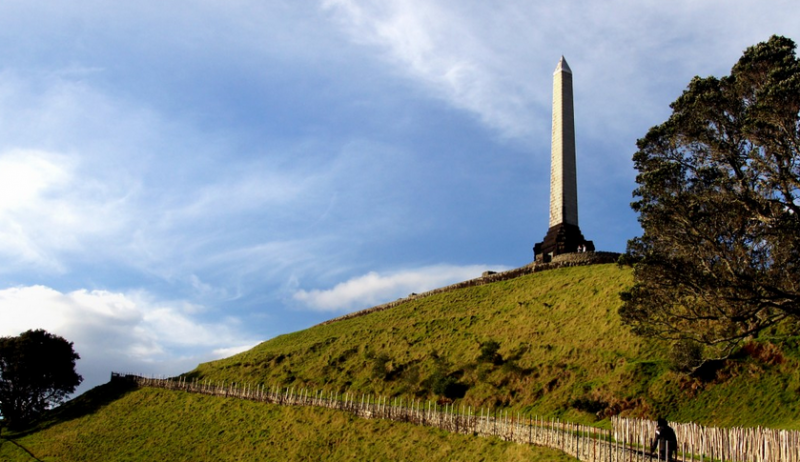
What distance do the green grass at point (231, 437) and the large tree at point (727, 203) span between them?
30.1 feet

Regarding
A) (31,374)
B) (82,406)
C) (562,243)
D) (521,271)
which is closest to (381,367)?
(521,271)

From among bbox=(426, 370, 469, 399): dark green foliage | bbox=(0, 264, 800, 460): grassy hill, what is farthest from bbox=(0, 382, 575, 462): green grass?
bbox=(426, 370, 469, 399): dark green foliage

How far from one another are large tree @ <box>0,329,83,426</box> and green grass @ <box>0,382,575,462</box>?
1337 cm

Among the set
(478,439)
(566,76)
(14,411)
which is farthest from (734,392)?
(14,411)

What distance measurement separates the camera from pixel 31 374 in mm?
70812

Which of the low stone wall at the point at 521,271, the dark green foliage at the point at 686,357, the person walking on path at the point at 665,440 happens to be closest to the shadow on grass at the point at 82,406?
the low stone wall at the point at 521,271

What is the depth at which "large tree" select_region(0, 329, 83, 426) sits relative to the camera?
69250 millimetres

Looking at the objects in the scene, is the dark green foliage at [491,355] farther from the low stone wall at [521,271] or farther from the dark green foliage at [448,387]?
the low stone wall at [521,271]

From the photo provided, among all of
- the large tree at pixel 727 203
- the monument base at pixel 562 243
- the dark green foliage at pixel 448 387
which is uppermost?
the monument base at pixel 562 243

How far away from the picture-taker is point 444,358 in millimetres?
48719

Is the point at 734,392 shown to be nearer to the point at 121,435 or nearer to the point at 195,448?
the point at 195,448

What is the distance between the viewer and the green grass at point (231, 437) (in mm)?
29672

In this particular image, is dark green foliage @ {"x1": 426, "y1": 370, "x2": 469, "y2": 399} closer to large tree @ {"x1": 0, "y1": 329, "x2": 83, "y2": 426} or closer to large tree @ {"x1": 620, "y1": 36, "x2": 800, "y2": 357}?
large tree @ {"x1": 620, "y1": 36, "x2": 800, "y2": 357}

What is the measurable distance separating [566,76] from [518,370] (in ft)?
143
